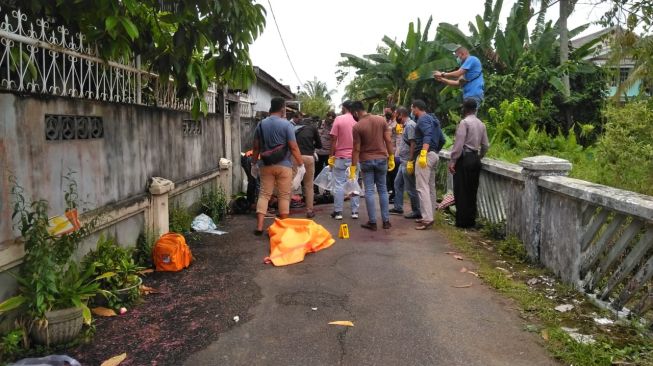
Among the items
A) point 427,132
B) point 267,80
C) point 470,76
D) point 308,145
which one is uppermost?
point 267,80

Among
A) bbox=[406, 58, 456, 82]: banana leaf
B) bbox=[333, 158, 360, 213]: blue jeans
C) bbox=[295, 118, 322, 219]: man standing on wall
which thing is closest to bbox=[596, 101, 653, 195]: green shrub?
bbox=[333, 158, 360, 213]: blue jeans

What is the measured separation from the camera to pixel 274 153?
278 inches

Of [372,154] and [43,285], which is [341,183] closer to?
[372,154]

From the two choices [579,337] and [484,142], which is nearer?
[579,337]

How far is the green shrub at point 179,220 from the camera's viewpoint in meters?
6.53

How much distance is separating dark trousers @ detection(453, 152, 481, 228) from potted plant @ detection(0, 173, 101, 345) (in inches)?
208

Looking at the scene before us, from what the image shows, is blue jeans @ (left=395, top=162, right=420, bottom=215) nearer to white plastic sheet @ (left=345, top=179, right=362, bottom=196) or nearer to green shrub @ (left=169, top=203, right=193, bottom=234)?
white plastic sheet @ (left=345, top=179, right=362, bottom=196)

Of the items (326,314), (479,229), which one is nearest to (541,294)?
(326,314)

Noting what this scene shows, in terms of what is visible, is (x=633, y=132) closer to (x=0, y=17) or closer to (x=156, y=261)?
(x=156, y=261)

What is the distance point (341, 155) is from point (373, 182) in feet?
3.68

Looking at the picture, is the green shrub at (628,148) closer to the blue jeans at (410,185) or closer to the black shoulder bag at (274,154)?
the blue jeans at (410,185)

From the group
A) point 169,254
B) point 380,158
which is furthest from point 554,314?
point 169,254

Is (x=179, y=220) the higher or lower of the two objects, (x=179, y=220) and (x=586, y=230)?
the lower

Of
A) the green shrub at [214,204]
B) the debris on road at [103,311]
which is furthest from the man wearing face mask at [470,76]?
the debris on road at [103,311]
